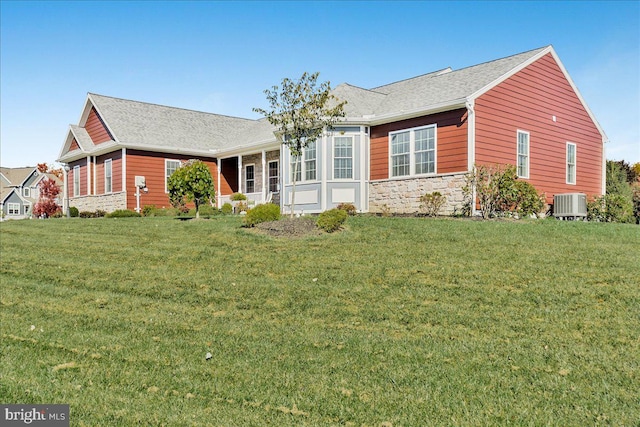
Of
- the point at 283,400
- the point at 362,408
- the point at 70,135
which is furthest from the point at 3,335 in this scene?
the point at 70,135

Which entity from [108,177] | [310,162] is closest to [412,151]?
[310,162]

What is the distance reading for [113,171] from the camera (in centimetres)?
2480

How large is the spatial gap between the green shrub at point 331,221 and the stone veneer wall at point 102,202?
1521 centimetres

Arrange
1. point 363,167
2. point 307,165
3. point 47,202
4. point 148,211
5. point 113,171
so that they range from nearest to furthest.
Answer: point 363,167, point 307,165, point 148,211, point 113,171, point 47,202

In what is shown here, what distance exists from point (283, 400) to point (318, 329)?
1.87m

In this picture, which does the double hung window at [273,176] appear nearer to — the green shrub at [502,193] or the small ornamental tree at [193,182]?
the small ornamental tree at [193,182]

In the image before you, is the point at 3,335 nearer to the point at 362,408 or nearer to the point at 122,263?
the point at 122,263

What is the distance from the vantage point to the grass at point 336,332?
3.84m

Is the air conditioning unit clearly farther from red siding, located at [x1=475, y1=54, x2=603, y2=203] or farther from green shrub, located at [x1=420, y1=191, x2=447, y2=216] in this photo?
green shrub, located at [x1=420, y1=191, x2=447, y2=216]

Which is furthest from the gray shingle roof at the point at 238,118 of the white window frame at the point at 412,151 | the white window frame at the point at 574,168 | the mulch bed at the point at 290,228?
the mulch bed at the point at 290,228

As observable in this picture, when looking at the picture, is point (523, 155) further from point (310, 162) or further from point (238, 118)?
point (238, 118)

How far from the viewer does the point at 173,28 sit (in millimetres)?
15391

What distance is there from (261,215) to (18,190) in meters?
58.3

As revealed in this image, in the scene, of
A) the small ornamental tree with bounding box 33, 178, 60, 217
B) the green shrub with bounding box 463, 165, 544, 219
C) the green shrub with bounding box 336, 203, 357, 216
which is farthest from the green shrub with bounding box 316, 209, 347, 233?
the small ornamental tree with bounding box 33, 178, 60, 217
